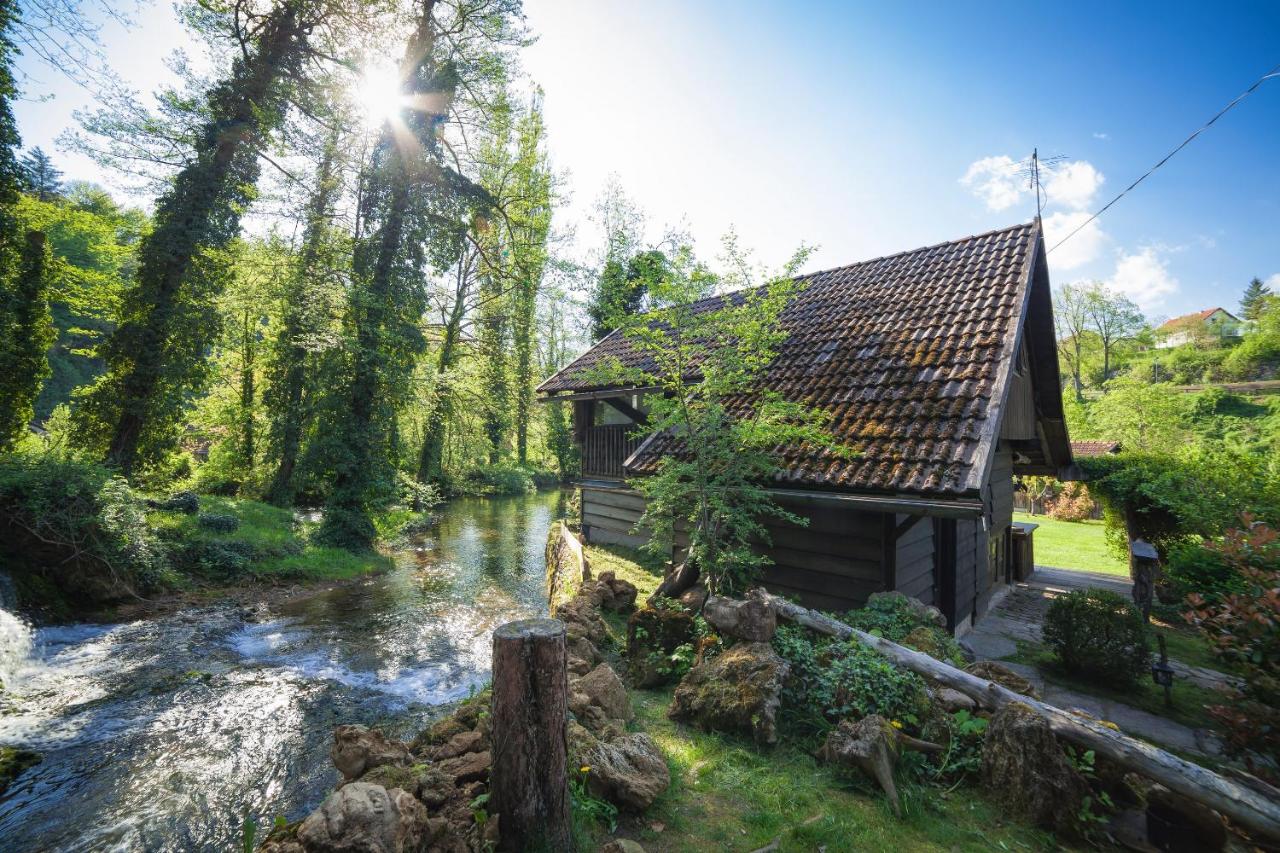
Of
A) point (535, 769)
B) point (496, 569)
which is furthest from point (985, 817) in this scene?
point (496, 569)

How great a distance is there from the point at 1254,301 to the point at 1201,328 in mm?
10346

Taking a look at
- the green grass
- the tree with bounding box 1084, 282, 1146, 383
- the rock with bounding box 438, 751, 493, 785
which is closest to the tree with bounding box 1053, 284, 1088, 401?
the tree with bounding box 1084, 282, 1146, 383

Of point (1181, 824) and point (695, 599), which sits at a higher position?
point (695, 599)

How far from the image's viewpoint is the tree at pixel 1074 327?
4203 cm

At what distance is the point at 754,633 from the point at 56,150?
20281 mm

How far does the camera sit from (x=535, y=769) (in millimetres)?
2711

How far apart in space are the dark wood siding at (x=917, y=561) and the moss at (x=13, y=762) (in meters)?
8.70

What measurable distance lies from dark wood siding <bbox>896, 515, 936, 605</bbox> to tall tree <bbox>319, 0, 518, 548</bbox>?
12065mm

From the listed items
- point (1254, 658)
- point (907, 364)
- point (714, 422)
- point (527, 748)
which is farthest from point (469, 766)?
point (907, 364)

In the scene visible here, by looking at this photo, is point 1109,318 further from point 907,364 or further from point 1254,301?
point 907,364

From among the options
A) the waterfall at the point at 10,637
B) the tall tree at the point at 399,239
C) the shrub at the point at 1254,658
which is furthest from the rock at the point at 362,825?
the tall tree at the point at 399,239

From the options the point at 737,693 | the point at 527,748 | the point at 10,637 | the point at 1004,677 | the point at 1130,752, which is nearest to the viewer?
the point at 527,748

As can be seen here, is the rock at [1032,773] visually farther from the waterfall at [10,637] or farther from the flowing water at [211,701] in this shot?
the waterfall at [10,637]

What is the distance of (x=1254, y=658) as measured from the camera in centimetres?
342
